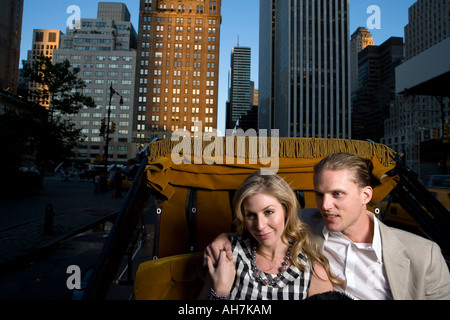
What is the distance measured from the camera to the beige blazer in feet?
5.54

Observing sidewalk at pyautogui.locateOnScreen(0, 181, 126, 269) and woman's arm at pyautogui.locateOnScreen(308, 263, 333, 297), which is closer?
woman's arm at pyautogui.locateOnScreen(308, 263, 333, 297)

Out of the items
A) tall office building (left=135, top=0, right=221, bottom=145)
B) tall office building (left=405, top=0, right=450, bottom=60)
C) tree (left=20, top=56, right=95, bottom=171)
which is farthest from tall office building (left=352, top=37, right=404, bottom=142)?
tree (left=20, top=56, right=95, bottom=171)

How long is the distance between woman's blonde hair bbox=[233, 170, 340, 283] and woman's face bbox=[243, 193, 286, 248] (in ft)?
0.14

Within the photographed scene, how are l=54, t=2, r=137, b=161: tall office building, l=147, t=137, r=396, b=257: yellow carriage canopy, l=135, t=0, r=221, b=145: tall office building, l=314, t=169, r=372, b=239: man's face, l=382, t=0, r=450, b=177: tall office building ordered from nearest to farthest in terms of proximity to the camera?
l=314, t=169, r=372, b=239: man's face, l=147, t=137, r=396, b=257: yellow carriage canopy, l=382, t=0, r=450, b=177: tall office building, l=54, t=2, r=137, b=161: tall office building, l=135, t=0, r=221, b=145: tall office building

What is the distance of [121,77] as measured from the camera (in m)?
94.8

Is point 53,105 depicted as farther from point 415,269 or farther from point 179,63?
point 179,63

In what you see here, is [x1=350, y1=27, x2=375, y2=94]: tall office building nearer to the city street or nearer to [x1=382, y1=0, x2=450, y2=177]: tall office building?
[x1=382, y1=0, x2=450, y2=177]: tall office building

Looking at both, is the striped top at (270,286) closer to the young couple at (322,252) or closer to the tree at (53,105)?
the young couple at (322,252)

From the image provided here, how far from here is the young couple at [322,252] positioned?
67.3 inches

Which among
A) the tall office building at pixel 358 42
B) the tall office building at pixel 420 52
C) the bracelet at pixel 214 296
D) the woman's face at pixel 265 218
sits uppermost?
the tall office building at pixel 358 42

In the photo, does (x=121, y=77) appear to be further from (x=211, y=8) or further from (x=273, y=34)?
(x=273, y=34)

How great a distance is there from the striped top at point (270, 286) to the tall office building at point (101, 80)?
91196 millimetres

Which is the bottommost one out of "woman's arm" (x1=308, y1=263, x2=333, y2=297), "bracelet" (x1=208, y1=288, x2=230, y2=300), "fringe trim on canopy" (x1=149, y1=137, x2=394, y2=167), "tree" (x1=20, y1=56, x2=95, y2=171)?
"bracelet" (x1=208, y1=288, x2=230, y2=300)

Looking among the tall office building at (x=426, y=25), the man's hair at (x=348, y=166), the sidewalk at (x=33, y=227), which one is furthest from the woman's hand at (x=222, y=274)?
the tall office building at (x=426, y=25)
